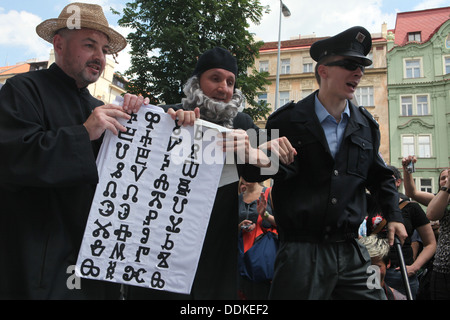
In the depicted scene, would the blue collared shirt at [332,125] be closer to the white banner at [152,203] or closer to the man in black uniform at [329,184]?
the man in black uniform at [329,184]

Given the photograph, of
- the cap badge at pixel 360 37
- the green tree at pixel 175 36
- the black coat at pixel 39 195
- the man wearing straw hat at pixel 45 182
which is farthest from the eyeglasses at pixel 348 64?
the green tree at pixel 175 36

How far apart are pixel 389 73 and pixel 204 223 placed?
3186cm

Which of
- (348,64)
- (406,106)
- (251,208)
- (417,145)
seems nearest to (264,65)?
(406,106)

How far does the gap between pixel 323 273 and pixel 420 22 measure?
125ft

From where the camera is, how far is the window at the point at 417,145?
27.8 meters

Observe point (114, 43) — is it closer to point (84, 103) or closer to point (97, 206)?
point (84, 103)

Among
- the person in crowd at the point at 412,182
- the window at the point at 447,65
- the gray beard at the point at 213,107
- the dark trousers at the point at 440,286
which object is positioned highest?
the window at the point at 447,65

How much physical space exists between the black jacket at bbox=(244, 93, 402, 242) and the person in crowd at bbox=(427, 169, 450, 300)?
1454 mm

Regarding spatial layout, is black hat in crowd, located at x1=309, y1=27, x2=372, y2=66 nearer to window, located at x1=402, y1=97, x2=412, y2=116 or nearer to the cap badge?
the cap badge

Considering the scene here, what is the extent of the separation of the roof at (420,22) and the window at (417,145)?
869 centimetres

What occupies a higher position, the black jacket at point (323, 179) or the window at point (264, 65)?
the window at point (264, 65)

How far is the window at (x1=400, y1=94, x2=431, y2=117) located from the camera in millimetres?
28750

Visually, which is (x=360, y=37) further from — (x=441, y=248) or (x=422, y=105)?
(x=422, y=105)
